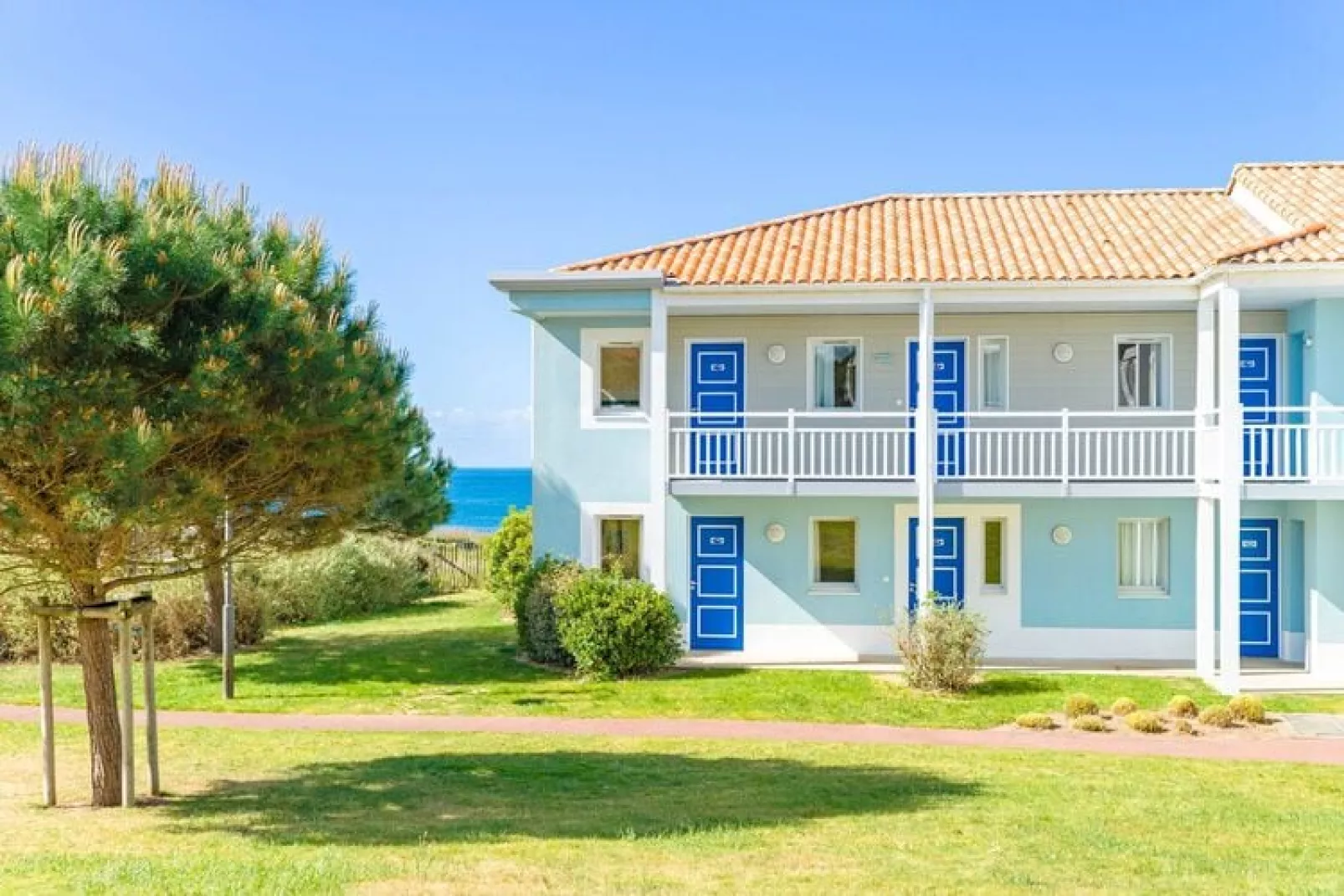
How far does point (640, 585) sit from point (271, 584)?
10995 mm

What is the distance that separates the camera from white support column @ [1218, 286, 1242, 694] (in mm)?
16703

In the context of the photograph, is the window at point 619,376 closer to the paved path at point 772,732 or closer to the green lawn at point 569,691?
the green lawn at point 569,691

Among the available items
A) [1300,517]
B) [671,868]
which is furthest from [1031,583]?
[671,868]

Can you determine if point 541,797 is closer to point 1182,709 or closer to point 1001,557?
point 1182,709

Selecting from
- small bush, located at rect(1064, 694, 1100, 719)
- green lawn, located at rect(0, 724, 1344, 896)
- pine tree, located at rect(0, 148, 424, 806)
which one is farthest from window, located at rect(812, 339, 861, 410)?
pine tree, located at rect(0, 148, 424, 806)

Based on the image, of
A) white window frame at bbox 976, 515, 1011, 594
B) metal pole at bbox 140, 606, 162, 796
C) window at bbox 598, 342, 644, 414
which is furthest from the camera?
window at bbox 598, 342, 644, 414

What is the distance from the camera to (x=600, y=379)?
2012cm

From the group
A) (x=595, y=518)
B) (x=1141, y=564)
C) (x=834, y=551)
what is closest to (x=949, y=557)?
(x=834, y=551)

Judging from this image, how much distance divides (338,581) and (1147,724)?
18483mm

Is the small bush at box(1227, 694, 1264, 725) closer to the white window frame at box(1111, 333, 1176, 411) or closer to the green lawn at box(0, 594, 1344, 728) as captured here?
the green lawn at box(0, 594, 1344, 728)

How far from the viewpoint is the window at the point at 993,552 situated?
19906 millimetres

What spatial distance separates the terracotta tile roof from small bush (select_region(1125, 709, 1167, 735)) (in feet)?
21.2

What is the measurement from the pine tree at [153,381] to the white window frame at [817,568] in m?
10.3

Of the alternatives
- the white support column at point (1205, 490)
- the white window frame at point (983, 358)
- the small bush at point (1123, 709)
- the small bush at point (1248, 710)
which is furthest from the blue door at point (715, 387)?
the small bush at point (1248, 710)
